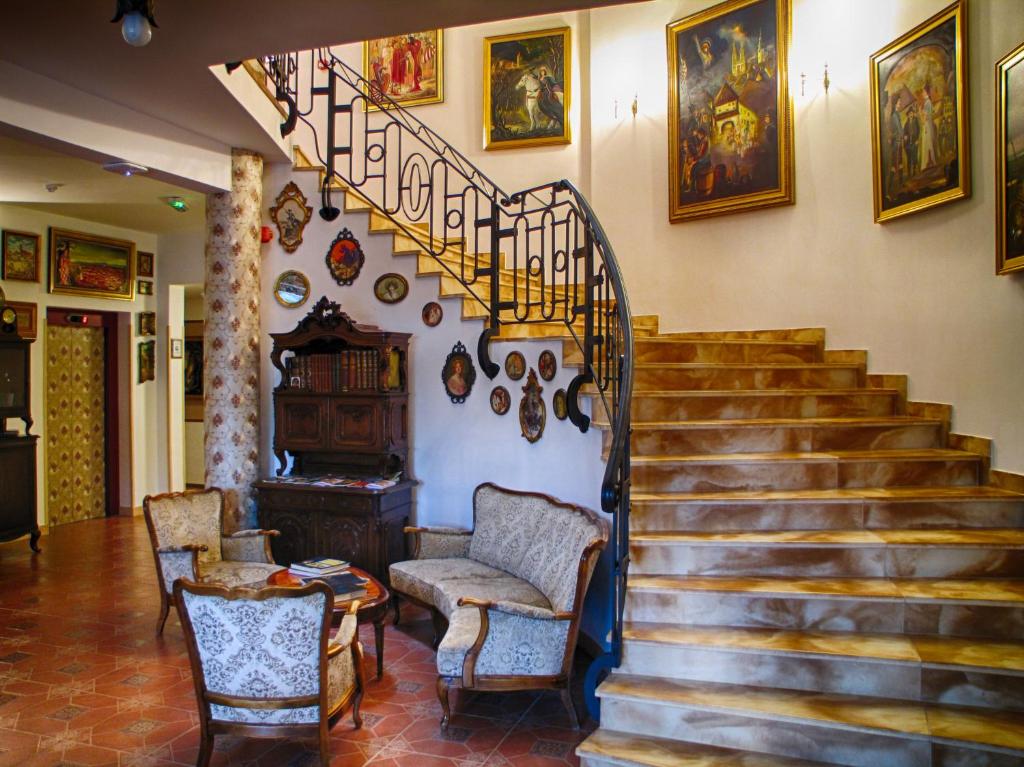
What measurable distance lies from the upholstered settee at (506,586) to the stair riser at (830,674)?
52 cm

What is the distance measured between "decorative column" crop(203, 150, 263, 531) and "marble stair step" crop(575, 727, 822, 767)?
3665 millimetres

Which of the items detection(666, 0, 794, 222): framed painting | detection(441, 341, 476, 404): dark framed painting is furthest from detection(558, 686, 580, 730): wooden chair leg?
detection(666, 0, 794, 222): framed painting

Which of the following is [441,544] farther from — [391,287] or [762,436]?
[762,436]

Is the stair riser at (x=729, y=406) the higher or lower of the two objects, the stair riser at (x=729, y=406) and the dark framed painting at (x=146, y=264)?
the lower

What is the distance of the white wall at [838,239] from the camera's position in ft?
12.1

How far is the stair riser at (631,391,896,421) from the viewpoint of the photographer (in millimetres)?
4094

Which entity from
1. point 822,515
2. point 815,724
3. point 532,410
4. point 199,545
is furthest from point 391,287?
point 815,724

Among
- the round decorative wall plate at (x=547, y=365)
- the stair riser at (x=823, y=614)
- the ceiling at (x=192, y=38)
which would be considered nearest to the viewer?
the stair riser at (x=823, y=614)

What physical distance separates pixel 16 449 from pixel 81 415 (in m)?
1.43

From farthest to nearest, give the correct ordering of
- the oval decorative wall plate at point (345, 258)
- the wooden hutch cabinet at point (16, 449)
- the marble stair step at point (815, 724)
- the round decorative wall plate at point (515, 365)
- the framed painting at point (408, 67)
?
the framed painting at point (408, 67) → the wooden hutch cabinet at point (16, 449) → the oval decorative wall plate at point (345, 258) → the round decorative wall plate at point (515, 365) → the marble stair step at point (815, 724)

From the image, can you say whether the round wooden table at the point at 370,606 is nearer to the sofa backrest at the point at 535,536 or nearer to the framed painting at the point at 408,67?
the sofa backrest at the point at 535,536

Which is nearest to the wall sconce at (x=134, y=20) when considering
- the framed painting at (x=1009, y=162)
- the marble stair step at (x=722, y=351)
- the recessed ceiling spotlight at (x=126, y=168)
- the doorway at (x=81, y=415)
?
the recessed ceiling spotlight at (x=126, y=168)

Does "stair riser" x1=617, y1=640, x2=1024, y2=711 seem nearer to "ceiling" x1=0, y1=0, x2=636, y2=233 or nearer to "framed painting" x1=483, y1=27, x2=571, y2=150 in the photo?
"ceiling" x1=0, y1=0, x2=636, y2=233

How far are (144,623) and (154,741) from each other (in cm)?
171
